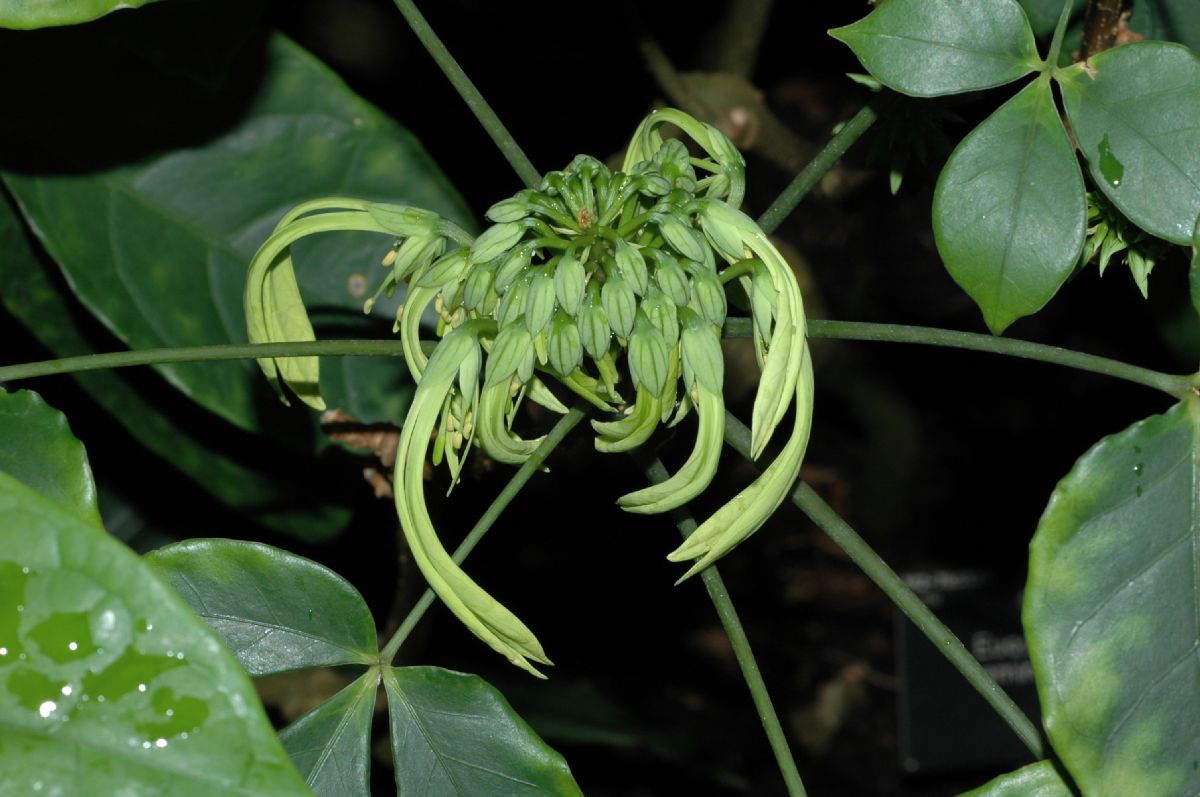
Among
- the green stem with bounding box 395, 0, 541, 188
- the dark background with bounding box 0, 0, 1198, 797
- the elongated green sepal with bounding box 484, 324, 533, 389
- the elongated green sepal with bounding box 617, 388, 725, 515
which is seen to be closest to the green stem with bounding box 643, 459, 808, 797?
the elongated green sepal with bounding box 617, 388, 725, 515

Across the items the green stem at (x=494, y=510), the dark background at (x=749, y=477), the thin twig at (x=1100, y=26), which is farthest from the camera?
the dark background at (x=749, y=477)

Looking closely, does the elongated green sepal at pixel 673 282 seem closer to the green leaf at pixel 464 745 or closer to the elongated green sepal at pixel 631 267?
the elongated green sepal at pixel 631 267

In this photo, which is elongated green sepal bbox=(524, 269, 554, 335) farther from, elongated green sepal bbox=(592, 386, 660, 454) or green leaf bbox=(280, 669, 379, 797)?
green leaf bbox=(280, 669, 379, 797)

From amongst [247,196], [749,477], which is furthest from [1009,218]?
[749,477]

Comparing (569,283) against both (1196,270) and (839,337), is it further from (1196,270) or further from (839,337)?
(1196,270)

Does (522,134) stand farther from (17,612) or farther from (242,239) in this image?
(17,612)

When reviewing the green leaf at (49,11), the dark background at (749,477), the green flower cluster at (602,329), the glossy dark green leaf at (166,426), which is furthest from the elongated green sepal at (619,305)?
the dark background at (749,477)
